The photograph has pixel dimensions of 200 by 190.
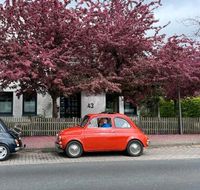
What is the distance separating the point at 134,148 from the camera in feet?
A: 43.3

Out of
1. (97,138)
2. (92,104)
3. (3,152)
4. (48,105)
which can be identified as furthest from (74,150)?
(92,104)

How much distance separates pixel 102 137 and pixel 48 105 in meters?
14.5

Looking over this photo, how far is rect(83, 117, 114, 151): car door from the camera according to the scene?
1298cm

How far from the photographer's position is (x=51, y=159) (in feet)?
41.5

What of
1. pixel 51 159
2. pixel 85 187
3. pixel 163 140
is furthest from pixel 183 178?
pixel 163 140

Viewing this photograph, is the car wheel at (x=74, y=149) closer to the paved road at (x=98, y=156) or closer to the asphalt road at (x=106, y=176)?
the paved road at (x=98, y=156)

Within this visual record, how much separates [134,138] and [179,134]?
7566 mm

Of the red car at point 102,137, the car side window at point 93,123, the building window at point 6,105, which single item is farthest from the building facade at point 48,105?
the car side window at point 93,123

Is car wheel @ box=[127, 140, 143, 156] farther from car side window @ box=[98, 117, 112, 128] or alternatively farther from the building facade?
the building facade

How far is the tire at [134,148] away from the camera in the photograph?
43.3 ft

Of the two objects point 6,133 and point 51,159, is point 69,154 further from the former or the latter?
point 6,133

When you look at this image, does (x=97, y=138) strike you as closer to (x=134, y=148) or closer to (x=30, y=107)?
(x=134, y=148)

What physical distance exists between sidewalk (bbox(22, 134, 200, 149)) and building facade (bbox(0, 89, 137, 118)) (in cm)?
819

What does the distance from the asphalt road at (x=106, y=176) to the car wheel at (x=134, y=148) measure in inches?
60.4
